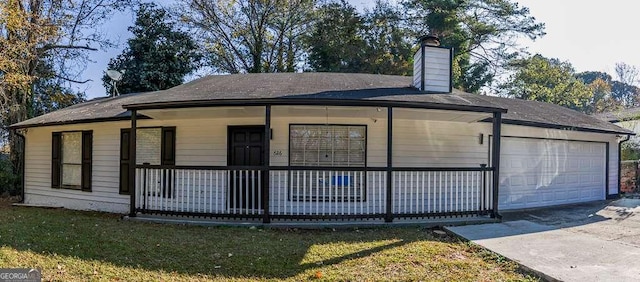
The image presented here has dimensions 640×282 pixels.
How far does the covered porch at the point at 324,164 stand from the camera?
23.4 feet

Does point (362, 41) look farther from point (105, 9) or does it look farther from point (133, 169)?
point (133, 169)

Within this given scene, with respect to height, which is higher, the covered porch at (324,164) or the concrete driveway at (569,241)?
the covered porch at (324,164)

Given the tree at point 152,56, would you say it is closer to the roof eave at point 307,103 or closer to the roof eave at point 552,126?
the roof eave at point 307,103

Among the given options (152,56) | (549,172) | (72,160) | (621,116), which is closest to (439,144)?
(549,172)

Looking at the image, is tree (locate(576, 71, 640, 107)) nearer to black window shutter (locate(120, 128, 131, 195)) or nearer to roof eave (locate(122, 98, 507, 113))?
roof eave (locate(122, 98, 507, 113))

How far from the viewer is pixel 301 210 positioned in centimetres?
796

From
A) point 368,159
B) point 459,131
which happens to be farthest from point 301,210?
point 459,131

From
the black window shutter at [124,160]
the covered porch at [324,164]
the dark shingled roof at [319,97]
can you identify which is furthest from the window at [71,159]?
the covered porch at [324,164]

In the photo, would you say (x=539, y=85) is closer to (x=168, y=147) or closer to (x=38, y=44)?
(x=168, y=147)

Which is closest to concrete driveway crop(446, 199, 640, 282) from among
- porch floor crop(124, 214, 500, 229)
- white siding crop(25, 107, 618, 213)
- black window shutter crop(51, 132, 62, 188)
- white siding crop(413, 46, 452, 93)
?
porch floor crop(124, 214, 500, 229)

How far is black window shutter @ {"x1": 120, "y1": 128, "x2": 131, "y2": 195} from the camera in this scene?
9172 mm

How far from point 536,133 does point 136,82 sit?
60.7 feet

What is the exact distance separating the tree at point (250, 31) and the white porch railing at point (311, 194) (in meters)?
16.7

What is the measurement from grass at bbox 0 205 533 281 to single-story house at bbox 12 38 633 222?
0.97 meters
